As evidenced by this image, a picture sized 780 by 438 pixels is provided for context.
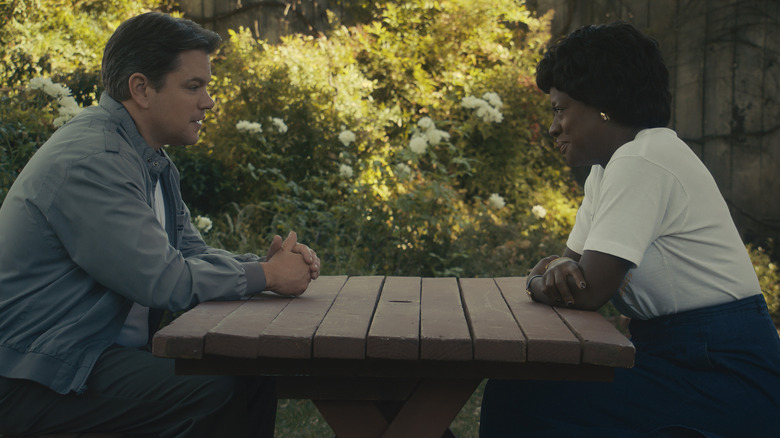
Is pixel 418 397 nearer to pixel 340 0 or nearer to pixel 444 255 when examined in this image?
pixel 444 255

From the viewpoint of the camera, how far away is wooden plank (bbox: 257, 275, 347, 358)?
5.70ft

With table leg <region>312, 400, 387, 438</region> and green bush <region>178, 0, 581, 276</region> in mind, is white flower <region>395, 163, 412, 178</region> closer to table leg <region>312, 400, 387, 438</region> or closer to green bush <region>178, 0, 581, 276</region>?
green bush <region>178, 0, 581, 276</region>

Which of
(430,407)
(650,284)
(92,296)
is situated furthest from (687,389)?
(92,296)

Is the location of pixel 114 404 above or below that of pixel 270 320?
below

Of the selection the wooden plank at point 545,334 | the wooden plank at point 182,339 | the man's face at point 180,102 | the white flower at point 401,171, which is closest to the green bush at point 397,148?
the white flower at point 401,171

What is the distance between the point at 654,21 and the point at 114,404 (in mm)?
6631

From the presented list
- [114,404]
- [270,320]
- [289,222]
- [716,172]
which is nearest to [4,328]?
[114,404]

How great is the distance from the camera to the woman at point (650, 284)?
1982 millimetres

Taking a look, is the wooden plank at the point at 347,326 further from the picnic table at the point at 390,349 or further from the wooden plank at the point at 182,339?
the wooden plank at the point at 182,339

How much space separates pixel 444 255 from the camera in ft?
16.3

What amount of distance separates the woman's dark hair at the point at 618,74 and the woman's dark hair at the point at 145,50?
115 centimetres

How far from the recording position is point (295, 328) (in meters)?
1.83

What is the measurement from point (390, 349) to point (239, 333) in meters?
0.35

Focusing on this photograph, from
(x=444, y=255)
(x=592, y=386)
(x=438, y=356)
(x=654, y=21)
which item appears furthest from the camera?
(x=654, y=21)
